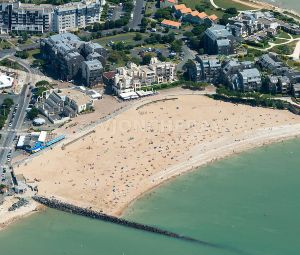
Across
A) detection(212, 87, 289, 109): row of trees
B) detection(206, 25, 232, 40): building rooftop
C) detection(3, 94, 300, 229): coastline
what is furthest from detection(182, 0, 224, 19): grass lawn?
detection(3, 94, 300, 229): coastline

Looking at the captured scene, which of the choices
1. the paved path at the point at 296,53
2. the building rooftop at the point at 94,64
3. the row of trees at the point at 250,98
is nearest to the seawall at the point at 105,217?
the building rooftop at the point at 94,64

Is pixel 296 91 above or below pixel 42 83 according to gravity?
Result: above

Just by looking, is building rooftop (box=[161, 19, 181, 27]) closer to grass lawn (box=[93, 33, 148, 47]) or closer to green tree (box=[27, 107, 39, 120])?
grass lawn (box=[93, 33, 148, 47])

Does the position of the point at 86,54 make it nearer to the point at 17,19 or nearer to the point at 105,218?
the point at 17,19

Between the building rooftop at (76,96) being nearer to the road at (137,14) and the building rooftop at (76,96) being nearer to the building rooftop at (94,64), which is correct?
the building rooftop at (94,64)

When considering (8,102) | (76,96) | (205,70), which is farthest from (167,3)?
(8,102)

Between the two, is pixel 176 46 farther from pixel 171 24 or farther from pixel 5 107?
pixel 5 107
